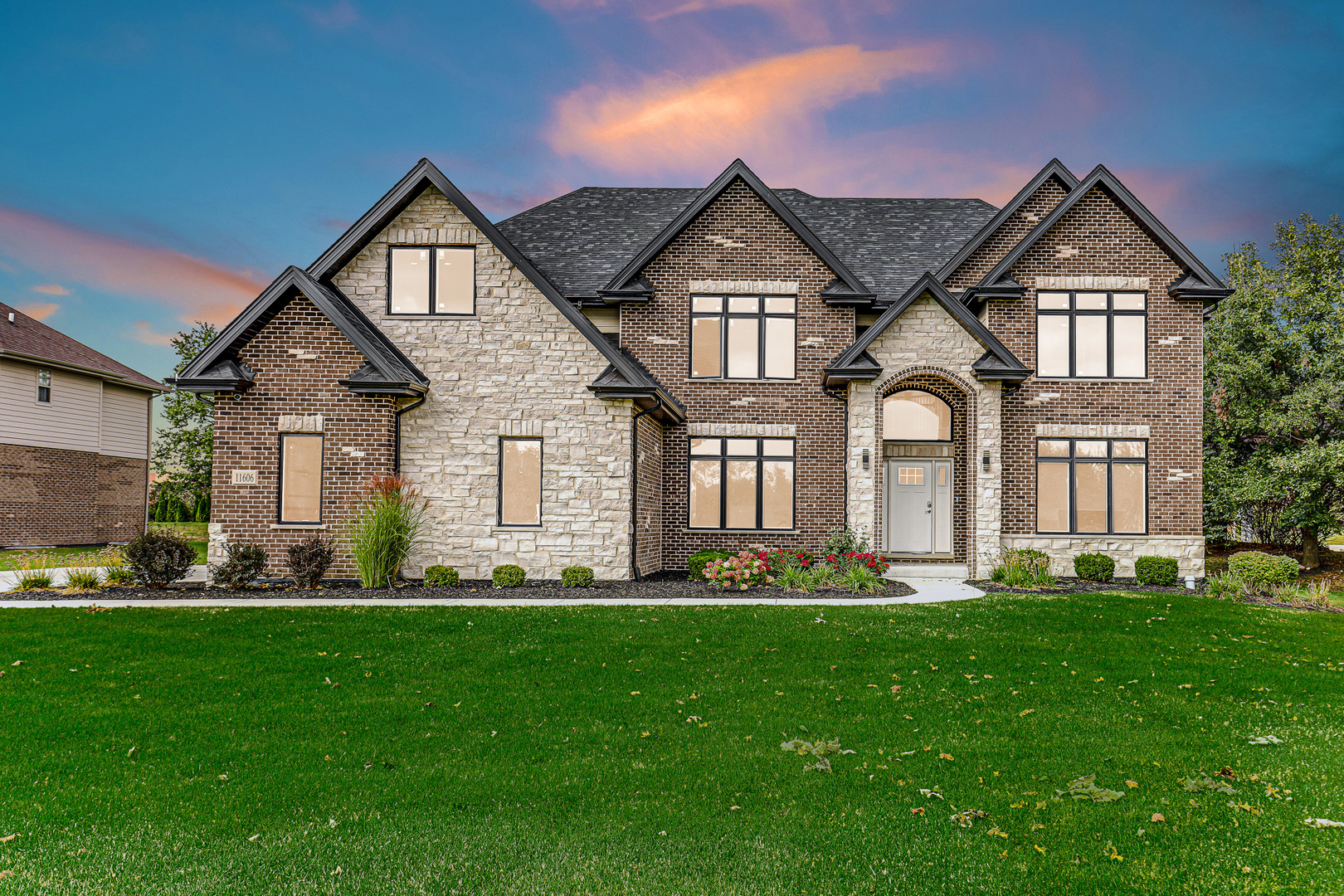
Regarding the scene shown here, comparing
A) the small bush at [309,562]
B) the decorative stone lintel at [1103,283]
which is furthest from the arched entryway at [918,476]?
the small bush at [309,562]

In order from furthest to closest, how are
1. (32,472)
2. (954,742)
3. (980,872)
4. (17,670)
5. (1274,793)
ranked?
(32,472), (17,670), (954,742), (1274,793), (980,872)

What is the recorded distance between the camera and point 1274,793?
4363 millimetres

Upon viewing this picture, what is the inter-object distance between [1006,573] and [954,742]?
1045 cm

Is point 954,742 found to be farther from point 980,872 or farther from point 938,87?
point 938,87

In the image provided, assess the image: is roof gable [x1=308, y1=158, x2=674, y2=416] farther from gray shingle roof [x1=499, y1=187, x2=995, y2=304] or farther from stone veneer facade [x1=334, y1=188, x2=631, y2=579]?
gray shingle roof [x1=499, y1=187, x2=995, y2=304]

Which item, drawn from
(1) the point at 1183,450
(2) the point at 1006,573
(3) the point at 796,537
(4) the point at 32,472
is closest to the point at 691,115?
→ (3) the point at 796,537

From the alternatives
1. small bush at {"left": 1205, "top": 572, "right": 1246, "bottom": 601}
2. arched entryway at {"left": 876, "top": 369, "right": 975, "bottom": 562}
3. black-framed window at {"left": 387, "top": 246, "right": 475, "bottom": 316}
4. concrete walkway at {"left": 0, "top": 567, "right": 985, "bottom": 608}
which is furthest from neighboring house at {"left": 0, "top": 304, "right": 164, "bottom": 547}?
small bush at {"left": 1205, "top": 572, "right": 1246, "bottom": 601}

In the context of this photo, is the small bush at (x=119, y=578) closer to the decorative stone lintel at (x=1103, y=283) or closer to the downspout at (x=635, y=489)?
the downspout at (x=635, y=489)

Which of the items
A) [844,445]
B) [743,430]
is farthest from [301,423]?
[844,445]

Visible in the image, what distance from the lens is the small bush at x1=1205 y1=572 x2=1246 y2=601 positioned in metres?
13.2

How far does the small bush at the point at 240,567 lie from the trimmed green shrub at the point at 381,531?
1.54 m

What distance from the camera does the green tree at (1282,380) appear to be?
18.3 metres

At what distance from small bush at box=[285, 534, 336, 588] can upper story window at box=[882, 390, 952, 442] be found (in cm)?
1244

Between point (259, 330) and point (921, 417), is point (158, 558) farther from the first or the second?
point (921, 417)
